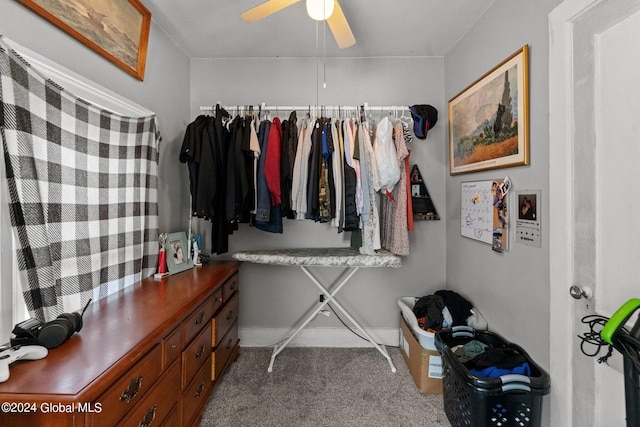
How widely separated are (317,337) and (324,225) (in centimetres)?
99

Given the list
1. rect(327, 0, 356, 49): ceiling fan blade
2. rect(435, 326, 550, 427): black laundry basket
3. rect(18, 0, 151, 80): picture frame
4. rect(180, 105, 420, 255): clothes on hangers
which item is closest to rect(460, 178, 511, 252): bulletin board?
rect(180, 105, 420, 255): clothes on hangers

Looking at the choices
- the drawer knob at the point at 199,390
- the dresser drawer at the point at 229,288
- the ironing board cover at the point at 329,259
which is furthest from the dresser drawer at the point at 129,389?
the ironing board cover at the point at 329,259

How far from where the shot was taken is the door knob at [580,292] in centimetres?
110

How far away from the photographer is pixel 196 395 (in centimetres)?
147

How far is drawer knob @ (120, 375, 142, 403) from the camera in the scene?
2.96ft

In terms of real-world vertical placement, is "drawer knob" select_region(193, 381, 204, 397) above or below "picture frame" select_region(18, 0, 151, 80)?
below

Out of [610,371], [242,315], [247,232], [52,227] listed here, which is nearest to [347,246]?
[247,232]

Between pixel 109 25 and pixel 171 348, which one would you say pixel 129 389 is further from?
pixel 109 25

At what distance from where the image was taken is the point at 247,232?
2.36 meters

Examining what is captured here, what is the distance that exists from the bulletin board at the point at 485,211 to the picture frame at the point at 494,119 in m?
0.12

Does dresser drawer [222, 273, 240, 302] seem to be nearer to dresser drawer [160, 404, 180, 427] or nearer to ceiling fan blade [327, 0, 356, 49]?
dresser drawer [160, 404, 180, 427]

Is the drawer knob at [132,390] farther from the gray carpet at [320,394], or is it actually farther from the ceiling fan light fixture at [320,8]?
the ceiling fan light fixture at [320,8]

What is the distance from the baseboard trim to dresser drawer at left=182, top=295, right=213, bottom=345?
0.87 meters

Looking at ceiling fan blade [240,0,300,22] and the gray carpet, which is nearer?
ceiling fan blade [240,0,300,22]
